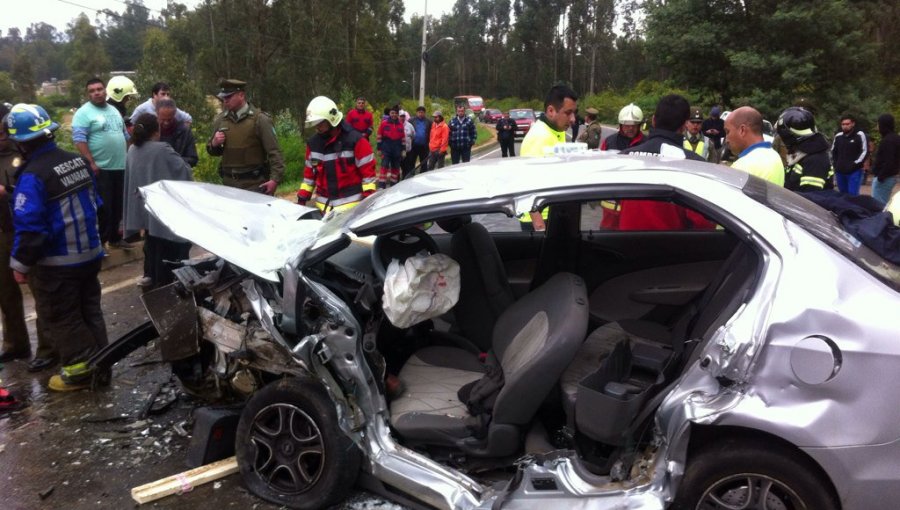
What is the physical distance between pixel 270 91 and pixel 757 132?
124 ft

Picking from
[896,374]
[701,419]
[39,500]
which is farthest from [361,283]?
[896,374]

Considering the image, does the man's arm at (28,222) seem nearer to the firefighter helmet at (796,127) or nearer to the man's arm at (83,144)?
the man's arm at (83,144)

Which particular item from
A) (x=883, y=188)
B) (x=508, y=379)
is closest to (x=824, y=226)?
(x=508, y=379)

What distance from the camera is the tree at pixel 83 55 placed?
45838mm

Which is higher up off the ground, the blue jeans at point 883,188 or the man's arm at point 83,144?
the man's arm at point 83,144

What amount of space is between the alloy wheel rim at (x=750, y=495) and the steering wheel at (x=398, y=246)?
1622 millimetres

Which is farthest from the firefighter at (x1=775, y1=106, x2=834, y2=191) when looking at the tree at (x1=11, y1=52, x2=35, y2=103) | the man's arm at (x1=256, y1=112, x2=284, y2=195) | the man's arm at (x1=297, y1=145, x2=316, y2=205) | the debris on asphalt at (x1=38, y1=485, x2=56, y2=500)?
the tree at (x1=11, y1=52, x2=35, y2=103)

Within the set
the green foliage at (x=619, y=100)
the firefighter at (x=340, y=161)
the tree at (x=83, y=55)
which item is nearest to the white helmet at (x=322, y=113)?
the firefighter at (x=340, y=161)

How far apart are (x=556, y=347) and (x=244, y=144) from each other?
15.0 ft

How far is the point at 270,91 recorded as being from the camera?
38844 millimetres

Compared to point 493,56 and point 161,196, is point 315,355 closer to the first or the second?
point 161,196

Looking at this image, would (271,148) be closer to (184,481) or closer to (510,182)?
(184,481)

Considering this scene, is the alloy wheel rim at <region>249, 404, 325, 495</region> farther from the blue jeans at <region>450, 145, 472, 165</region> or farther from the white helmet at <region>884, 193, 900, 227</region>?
the blue jeans at <region>450, 145, 472, 165</region>

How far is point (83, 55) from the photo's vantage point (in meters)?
47.6
